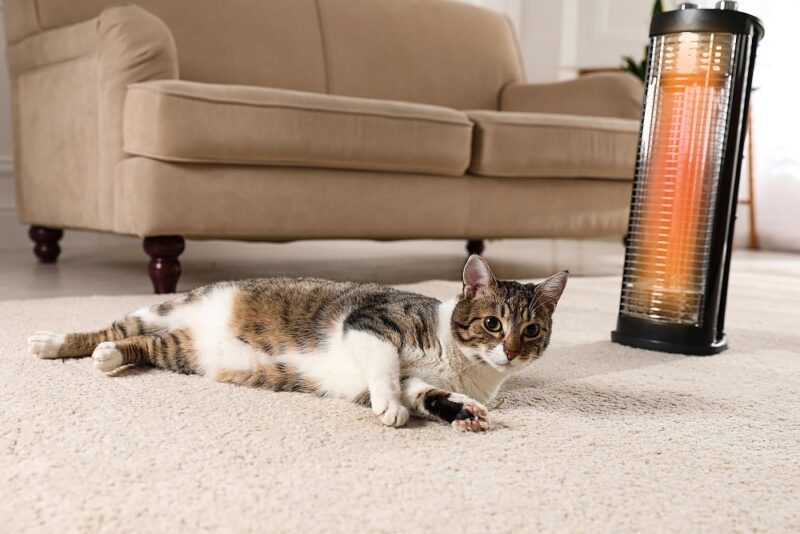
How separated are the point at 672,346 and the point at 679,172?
36cm

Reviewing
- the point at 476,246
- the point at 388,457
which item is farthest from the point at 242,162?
the point at 476,246

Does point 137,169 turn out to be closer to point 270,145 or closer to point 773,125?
point 270,145

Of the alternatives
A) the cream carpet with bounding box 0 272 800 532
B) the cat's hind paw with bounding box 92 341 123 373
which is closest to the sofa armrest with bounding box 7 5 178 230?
the cream carpet with bounding box 0 272 800 532

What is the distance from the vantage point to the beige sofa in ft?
6.82

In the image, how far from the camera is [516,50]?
3840 millimetres

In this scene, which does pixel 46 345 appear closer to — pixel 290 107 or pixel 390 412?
pixel 390 412

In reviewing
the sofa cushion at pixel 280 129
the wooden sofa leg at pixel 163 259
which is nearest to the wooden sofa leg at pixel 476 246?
the sofa cushion at pixel 280 129

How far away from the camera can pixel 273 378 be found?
123 centimetres

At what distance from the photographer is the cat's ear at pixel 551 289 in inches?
45.6

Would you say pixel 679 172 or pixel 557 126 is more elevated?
pixel 557 126

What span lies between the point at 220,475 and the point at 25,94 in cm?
227

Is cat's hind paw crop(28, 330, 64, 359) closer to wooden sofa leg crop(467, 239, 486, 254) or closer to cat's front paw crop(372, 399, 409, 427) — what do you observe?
cat's front paw crop(372, 399, 409, 427)

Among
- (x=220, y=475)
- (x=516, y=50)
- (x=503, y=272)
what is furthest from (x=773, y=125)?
(x=220, y=475)

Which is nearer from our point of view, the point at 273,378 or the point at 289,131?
the point at 273,378
